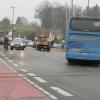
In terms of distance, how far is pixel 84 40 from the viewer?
26750 millimetres

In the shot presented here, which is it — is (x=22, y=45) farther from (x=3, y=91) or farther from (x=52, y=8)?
(x=52, y=8)

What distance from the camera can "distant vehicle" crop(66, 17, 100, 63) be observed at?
2666 cm

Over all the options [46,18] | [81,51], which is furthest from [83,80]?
[46,18]

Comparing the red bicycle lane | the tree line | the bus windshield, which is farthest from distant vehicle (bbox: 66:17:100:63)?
the tree line

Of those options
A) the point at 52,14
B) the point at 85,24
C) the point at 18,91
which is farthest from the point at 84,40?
the point at 52,14

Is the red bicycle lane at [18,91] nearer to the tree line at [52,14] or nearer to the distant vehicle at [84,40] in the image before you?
the distant vehicle at [84,40]

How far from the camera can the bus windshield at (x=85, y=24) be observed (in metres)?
26.8

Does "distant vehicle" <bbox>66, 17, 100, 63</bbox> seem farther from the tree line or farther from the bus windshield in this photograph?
the tree line

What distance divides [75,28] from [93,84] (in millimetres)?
11474

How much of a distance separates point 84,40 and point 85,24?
977 millimetres

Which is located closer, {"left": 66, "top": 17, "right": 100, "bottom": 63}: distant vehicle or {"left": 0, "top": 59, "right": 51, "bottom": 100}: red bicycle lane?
{"left": 0, "top": 59, "right": 51, "bottom": 100}: red bicycle lane

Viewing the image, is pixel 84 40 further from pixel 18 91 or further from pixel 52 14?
pixel 52 14

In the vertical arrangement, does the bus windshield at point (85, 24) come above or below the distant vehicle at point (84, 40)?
above

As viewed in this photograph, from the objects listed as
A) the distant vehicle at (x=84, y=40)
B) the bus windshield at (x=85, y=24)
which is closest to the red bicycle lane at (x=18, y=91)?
the distant vehicle at (x=84, y=40)
